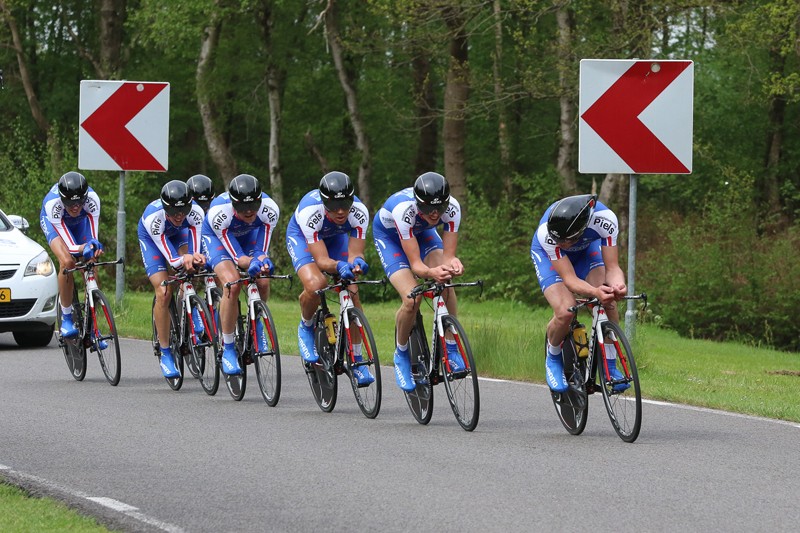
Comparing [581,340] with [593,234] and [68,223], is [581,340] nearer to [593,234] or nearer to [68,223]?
[593,234]

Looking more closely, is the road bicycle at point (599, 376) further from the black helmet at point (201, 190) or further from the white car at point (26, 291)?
the white car at point (26, 291)

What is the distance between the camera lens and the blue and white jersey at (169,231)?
13.1 meters

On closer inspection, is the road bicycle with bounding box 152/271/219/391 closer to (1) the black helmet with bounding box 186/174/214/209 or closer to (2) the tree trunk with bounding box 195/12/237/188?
(1) the black helmet with bounding box 186/174/214/209

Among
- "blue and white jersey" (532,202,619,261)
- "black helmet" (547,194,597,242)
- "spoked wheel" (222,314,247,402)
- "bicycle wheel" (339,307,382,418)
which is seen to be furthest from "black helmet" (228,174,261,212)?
"black helmet" (547,194,597,242)

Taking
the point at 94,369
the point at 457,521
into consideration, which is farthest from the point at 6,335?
the point at 457,521

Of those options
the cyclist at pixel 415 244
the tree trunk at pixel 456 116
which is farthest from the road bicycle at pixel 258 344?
the tree trunk at pixel 456 116

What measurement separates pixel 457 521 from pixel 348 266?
405 centimetres

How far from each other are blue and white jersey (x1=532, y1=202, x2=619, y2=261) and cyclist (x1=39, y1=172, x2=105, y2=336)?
16.8 ft

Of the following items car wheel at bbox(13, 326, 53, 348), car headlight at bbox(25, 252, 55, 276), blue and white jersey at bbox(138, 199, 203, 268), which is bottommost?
car wheel at bbox(13, 326, 53, 348)

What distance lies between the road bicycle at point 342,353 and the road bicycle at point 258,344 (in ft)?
1.03

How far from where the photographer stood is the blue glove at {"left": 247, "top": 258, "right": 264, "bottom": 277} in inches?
460

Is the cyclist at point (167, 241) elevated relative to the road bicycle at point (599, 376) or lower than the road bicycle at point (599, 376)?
elevated

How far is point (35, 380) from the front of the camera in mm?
13820

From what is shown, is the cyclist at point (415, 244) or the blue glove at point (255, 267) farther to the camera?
the blue glove at point (255, 267)
